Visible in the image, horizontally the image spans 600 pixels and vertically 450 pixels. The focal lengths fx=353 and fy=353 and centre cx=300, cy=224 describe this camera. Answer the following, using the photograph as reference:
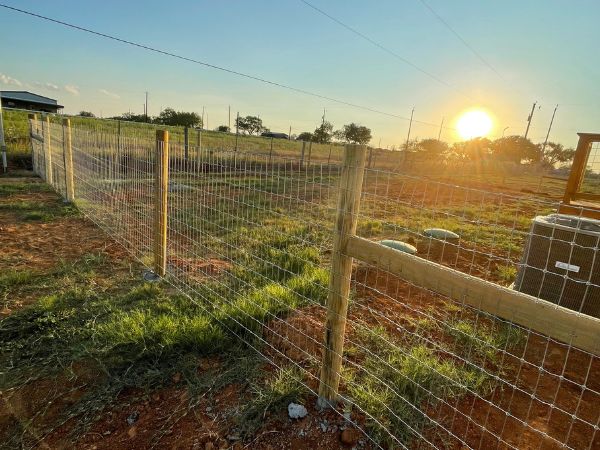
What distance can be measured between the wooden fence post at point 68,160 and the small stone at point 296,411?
6804mm

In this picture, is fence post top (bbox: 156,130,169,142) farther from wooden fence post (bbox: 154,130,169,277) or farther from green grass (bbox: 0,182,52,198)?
green grass (bbox: 0,182,52,198)

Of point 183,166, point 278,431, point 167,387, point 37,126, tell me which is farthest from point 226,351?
point 37,126

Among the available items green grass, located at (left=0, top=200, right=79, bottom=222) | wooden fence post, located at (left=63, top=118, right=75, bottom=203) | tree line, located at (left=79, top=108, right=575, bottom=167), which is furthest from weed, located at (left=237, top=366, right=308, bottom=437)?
tree line, located at (left=79, top=108, right=575, bottom=167)

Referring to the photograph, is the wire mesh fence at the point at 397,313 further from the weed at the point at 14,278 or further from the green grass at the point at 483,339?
the weed at the point at 14,278

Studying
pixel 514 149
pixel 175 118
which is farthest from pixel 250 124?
pixel 514 149

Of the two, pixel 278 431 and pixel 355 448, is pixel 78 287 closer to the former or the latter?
pixel 278 431

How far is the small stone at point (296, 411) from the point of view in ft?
7.22

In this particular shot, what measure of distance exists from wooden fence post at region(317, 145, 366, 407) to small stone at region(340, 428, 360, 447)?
0.71ft

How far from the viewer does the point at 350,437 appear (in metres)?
2.04

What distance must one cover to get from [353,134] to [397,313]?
54.4 metres

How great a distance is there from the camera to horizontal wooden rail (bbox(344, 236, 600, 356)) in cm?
126

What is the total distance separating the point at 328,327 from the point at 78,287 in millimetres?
3008

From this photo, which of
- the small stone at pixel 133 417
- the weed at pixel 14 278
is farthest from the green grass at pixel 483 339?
the weed at pixel 14 278

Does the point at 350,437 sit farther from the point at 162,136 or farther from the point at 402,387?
the point at 162,136
